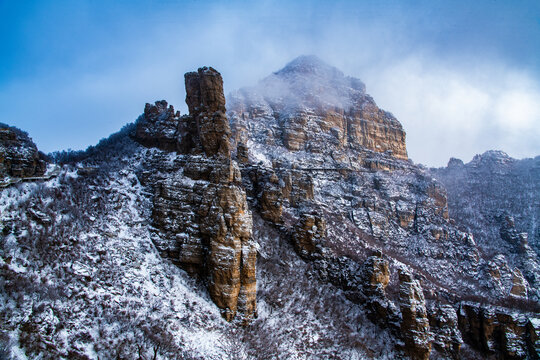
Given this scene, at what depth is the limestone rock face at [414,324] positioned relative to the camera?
102 feet

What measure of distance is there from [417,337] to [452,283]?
4677cm

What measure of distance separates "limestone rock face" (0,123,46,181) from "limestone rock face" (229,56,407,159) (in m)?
49.4

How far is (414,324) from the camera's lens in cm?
3167

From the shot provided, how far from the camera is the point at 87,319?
66.7 feet

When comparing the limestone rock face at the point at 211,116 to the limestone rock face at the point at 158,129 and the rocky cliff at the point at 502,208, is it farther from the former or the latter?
the rocky cliff at the point at 502,208

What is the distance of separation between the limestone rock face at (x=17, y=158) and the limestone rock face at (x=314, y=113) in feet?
162

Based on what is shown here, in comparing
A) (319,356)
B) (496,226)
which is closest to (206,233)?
(319,356)

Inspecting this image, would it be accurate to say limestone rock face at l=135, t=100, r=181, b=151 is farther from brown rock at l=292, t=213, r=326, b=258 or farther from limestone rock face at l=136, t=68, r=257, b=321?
brown rock at l=292, t=213, r=326, b=258

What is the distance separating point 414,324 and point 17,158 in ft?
140

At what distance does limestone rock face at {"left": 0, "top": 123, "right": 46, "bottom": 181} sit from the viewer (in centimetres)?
2734

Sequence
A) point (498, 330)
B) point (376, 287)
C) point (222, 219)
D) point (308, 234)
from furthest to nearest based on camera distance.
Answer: point (308, 234) → point (498, 330) → point (376, 287) → point (222, 219)

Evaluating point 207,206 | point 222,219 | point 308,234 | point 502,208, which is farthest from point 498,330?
point 502,208

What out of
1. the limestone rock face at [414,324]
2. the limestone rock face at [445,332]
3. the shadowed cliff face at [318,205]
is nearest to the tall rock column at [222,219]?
the shadowed cliff face at [318,205]

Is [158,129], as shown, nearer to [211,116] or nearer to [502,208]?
[211,116]
